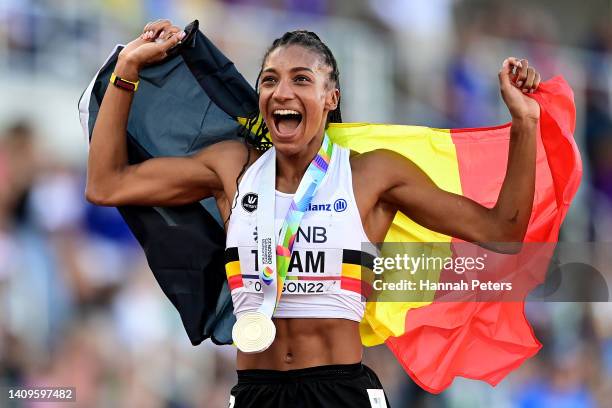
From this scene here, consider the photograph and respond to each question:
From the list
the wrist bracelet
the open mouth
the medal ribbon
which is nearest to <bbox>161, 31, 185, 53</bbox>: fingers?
the wrist bracelet

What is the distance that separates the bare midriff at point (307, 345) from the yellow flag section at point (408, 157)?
2.10ft

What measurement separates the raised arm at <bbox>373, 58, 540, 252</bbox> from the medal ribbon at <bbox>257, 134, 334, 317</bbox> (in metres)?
0.32

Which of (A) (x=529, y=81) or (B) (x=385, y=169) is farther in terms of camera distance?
(B) (x=385, y=169)

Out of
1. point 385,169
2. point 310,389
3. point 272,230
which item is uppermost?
point 385,169

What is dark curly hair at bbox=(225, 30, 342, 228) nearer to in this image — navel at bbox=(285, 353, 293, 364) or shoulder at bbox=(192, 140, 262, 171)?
shoulder at bbox=(192, 140, 262, 171)

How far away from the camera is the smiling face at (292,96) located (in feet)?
14.7

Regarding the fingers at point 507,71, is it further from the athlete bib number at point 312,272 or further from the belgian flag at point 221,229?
the athlete bib number at point 312,272

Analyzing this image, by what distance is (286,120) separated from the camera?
4.56 meters

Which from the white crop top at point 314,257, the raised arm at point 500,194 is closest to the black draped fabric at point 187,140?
the white crop top at point 314,257

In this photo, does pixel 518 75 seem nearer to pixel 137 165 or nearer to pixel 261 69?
pixel 261 69

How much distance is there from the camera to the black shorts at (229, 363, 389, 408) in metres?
4.31

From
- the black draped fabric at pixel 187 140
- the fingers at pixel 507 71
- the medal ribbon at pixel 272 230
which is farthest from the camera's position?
the black draped fabric at pixel 187 140

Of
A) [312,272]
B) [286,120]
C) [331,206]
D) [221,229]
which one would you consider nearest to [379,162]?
[331,206]

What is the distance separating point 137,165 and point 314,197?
0.82 metres
